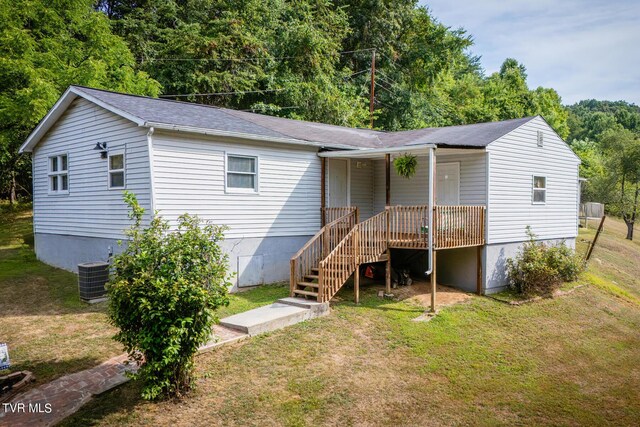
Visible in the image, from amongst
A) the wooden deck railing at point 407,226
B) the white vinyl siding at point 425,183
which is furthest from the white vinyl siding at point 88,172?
the white vinyl siding at point 425,183

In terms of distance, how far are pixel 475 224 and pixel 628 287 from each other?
10436mm

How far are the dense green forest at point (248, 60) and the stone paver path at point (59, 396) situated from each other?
1191cm

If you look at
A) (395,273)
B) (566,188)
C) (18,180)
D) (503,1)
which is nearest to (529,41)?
(503,1)

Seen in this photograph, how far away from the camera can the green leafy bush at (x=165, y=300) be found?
5.74m

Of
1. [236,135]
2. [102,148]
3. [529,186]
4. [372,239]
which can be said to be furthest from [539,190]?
[102,148]

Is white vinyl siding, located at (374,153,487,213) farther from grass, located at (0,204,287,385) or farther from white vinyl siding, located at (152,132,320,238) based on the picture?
grass, located at (0,204,287,385)

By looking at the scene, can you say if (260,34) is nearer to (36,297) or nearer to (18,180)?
(18,180)

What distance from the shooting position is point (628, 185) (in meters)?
30.4

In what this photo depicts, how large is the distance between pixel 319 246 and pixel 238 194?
250cm

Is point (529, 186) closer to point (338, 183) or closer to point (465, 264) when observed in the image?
point (465, 264)

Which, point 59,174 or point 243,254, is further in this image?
point 59,174

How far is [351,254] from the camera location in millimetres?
11164

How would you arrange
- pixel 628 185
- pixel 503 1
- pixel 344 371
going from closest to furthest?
1. pixel 344 371
2. pixel 503 1
3. pixel 628 185

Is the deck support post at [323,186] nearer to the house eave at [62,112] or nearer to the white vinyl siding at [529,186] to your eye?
the white vinyl siding at [529,186]
